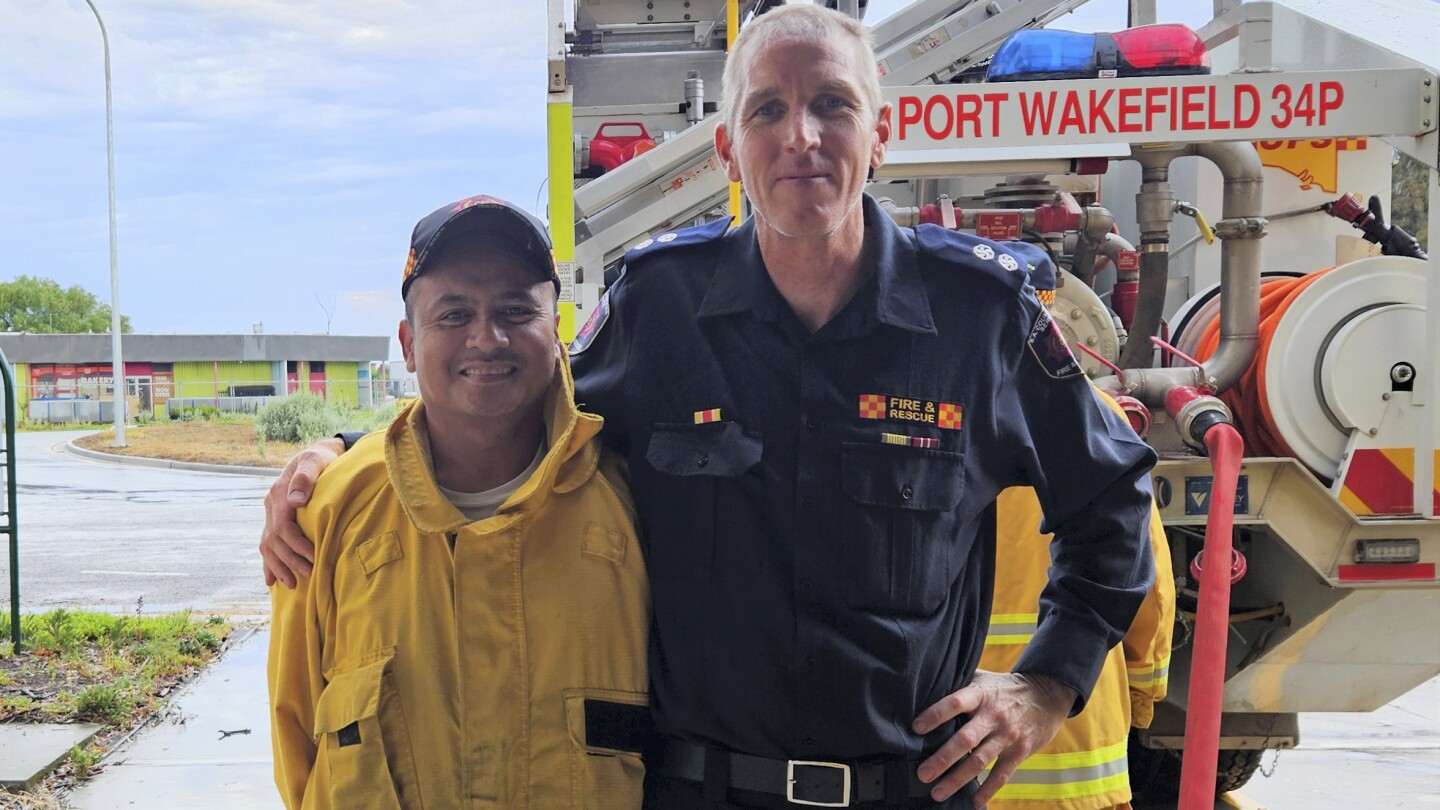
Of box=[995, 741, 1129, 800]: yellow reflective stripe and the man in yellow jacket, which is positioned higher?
the man in yellow jacket

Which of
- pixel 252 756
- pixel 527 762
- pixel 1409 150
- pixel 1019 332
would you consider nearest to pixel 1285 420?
pixel 1409 150

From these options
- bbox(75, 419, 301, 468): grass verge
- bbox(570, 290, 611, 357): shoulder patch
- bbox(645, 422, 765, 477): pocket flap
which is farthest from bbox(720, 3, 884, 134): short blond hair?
bbox(75, 419, 301, 468): grass verge

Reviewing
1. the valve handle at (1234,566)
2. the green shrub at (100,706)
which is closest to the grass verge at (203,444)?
the green shrub at (100,706)

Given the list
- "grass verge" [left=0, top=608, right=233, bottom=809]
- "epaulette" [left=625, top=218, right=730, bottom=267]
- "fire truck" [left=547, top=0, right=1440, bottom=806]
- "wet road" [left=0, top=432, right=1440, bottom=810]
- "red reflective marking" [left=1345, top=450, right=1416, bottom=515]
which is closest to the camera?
"epaulette" [left=625, top=218, right=730, bottom=267]

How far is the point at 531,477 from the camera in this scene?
6.17 ft

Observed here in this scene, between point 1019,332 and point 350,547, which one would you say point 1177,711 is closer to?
point 1019,332

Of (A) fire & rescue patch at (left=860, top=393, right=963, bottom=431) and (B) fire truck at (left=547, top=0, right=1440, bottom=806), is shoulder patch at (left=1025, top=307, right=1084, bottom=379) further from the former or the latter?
(B) fire truck at (left=547, top=0, right=1440, bottom=806)

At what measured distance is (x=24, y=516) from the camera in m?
16.1

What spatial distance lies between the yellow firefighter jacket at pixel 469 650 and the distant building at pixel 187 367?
150 ft

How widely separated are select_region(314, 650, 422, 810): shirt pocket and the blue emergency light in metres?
2.71

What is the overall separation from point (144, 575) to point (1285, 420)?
1005cm

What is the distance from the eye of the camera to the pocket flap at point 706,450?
6.15ft

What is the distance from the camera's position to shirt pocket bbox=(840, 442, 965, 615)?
1873mm

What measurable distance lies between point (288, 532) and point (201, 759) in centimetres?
448
